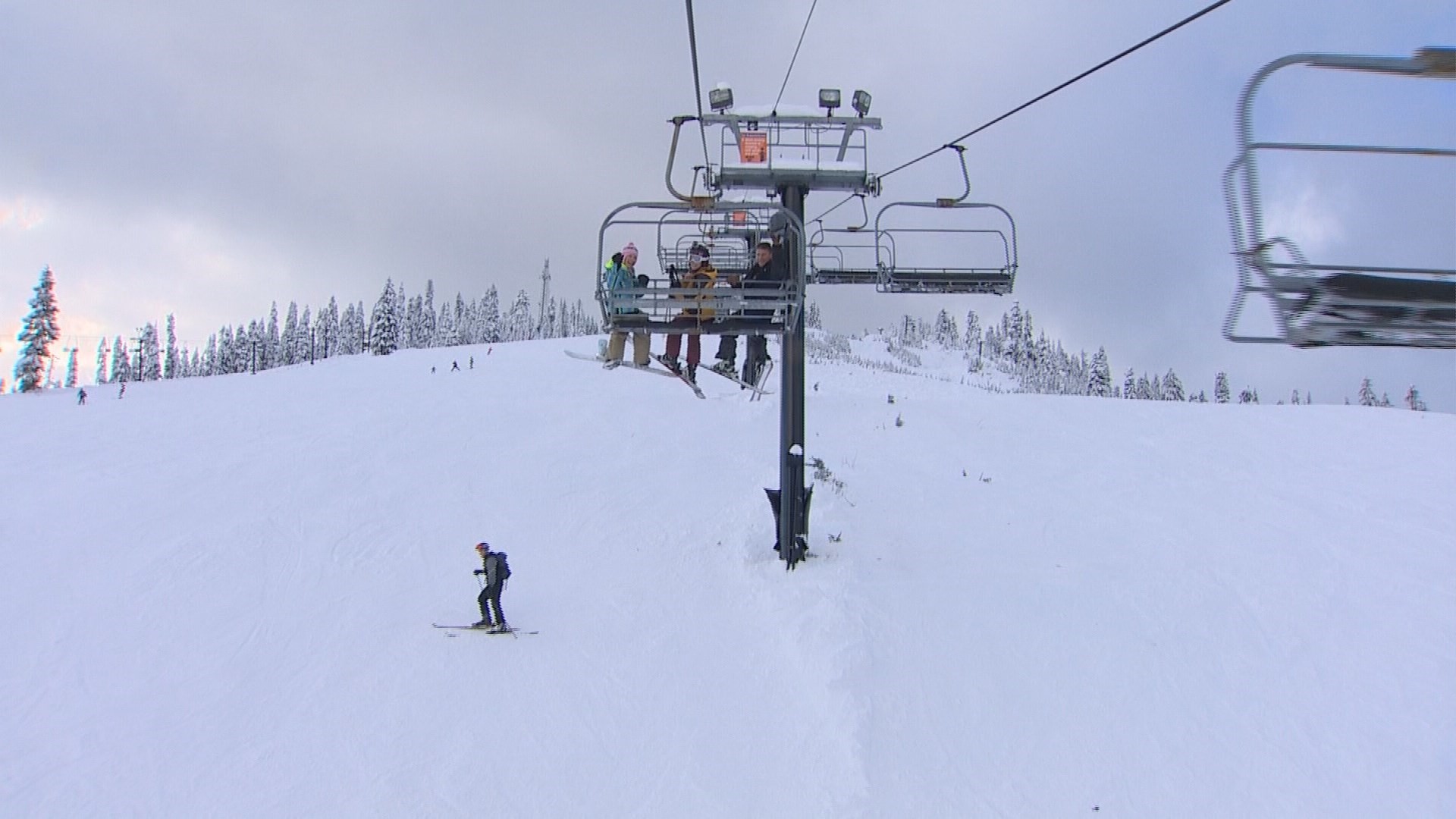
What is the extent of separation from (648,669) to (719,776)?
76.3 inches

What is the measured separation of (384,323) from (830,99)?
229 feet

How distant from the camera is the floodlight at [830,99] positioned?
36.1ft

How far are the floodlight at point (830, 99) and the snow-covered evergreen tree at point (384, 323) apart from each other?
68968 mm

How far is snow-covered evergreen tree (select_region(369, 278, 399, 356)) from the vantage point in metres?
72.2

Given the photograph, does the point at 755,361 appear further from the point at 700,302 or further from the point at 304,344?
the point at 304,344

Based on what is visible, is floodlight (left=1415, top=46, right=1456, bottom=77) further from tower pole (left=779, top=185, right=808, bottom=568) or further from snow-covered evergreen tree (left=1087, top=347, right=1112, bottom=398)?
snow-covered evergreen tree (left=1087, top=347, right=1112, bottom=398)

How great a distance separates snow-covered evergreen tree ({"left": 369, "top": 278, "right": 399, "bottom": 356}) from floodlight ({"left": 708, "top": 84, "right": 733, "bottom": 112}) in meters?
68.3

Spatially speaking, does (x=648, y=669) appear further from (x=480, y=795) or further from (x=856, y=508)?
(x=856, y=508)

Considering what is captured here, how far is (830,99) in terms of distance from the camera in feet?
36.2

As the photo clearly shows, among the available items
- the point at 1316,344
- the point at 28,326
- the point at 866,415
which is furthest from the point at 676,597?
the point at 28,326

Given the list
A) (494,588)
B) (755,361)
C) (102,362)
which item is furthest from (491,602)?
(102,362)

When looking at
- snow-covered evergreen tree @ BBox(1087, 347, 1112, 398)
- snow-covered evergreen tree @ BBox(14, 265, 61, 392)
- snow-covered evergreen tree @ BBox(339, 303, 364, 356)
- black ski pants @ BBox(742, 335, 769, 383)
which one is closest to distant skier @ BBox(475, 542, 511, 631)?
black ski pants @ BBox(742, 335, 769, 383)

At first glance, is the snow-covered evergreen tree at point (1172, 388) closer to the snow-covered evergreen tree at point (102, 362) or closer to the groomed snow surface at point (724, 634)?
the groomed snow surface at point (724, 634)

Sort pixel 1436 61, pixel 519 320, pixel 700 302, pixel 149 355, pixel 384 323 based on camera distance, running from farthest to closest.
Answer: pixel 519 320, pixel 149 355, pixel 384 323, pixel 700 302, pixel 1436 61
